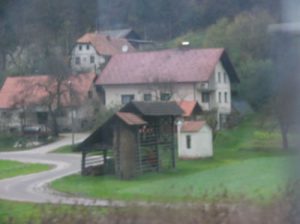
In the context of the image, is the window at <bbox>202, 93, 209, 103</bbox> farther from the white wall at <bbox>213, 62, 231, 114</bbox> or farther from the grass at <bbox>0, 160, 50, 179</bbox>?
the grass at <bbox>0, 160, 50, 179</bbox>

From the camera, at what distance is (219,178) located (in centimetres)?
447

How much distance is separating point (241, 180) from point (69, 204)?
144 centimetres

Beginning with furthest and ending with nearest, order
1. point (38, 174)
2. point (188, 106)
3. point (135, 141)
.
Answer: point (135, 141)
point (188, 106)
point (38, 174)

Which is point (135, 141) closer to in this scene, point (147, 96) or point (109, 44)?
point (147, 96)

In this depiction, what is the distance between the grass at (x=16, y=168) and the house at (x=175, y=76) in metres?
0.73

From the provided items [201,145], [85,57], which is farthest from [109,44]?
[201,145]

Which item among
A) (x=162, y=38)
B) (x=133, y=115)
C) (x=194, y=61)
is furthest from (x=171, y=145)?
(x=162, y=38)

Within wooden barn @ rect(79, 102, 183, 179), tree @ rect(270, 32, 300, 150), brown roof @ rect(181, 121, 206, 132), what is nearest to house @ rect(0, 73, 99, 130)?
wooden barn @ rect(79, 102, 183, 179)

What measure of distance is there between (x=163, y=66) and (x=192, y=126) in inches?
43.2

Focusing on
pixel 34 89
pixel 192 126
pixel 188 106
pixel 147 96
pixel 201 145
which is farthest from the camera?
pixel 188 106

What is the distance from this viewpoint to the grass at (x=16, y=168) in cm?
501

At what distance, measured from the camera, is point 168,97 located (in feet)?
22.0

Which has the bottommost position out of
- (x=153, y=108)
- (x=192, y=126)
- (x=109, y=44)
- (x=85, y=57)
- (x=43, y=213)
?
(x=43, y=213)

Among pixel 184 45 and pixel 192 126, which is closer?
pixel 184 45
